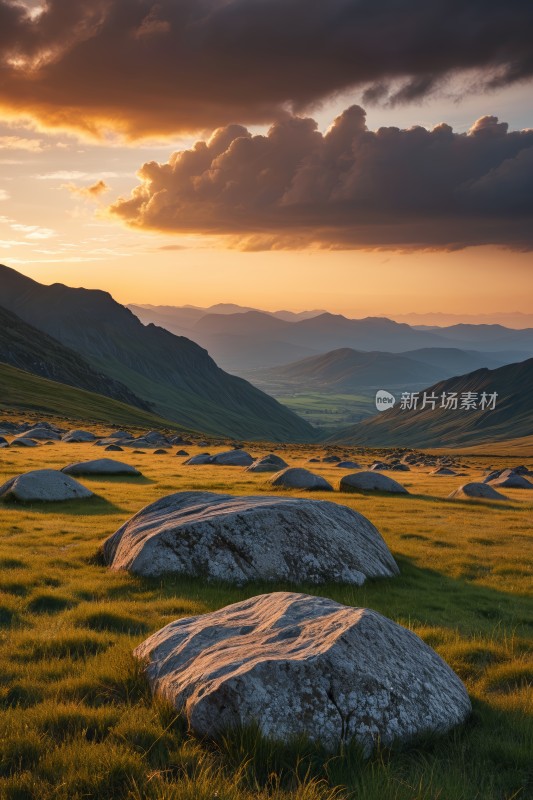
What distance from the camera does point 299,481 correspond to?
37.8 m

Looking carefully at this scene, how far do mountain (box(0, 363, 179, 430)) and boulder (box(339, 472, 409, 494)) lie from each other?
98.3m

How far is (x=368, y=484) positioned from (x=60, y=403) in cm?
12686

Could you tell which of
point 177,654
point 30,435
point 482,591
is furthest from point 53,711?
point 30,435

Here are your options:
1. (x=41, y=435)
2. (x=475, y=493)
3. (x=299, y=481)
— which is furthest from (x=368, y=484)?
(x=41, y=435)

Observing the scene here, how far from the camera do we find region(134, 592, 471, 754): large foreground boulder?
21.1 feet

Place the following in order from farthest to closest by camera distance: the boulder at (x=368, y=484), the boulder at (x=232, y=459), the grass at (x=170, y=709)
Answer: the boulder at (x=232, y=459)
the boulder at (x=368, y=484)
the grass at (x=170, y=709)

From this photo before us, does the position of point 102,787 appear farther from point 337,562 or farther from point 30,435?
point 30,435

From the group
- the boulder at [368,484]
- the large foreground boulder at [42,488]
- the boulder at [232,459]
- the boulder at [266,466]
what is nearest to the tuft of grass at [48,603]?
the large foreground boulder at [42,488]

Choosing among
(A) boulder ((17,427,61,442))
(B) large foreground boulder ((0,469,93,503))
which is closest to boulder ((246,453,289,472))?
(B) large foreground boulder ((0,469,93,503))

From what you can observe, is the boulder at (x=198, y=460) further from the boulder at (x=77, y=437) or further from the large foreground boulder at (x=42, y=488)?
the large foreground boulder at (x=42, y=488)

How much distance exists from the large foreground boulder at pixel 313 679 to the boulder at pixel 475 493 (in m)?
35.7

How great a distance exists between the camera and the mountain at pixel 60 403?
138m

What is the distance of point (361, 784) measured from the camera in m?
5.79

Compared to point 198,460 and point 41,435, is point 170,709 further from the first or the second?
point 41,435
